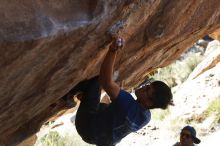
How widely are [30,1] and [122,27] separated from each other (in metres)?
1.11

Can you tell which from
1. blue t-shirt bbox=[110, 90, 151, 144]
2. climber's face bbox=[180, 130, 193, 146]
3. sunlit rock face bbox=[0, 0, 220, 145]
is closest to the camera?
sunlit rock face bbox=[0, 0, 220, 145]

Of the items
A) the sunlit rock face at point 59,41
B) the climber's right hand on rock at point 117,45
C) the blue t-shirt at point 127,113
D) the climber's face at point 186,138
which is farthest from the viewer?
the climber's face at point 186,138

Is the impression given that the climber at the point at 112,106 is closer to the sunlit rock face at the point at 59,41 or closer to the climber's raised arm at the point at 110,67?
the climber's raised arm at the point at 110,67

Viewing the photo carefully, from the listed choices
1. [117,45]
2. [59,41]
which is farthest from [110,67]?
[59,41]

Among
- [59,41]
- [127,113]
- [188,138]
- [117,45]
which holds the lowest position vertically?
[188,138]

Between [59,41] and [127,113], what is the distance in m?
0.88

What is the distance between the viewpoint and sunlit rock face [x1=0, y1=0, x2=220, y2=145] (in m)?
3.25

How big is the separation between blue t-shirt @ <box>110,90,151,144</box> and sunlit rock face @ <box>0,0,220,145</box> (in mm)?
500

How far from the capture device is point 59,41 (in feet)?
11.6

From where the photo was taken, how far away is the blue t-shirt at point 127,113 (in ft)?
13.1

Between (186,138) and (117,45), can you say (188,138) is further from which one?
(117,45)

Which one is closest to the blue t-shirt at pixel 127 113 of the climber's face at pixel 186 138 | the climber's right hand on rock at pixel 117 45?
the climber's right hand on rock at pixel 117 45

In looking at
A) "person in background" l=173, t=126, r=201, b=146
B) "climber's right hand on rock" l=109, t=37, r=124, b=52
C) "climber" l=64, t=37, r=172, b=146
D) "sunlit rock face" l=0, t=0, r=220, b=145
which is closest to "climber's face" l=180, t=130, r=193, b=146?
"person in background" l=173, t=126, r=201, b=146

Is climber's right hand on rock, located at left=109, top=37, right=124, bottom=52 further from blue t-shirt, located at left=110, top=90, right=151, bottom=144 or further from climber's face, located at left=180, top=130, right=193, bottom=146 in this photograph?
climber's face, located at left=180, top=130, right=193, bottom=146
